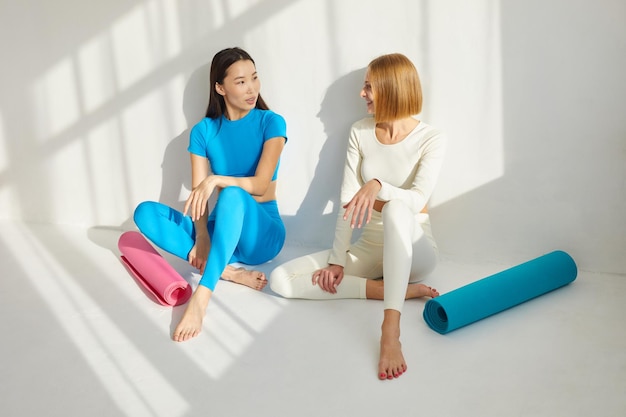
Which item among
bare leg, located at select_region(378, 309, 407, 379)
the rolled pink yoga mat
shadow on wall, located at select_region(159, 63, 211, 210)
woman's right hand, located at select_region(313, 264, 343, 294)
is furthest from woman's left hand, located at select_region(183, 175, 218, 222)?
bare leg, located at select_region(378, 309, 407, 379)

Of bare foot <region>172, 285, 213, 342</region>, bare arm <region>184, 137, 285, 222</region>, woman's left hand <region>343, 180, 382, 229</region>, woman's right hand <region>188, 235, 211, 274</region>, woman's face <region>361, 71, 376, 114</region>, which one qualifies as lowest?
bare foot <region>172, 285, 213, 342</region>

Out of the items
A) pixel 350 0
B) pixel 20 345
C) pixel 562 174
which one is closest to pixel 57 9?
pixel 350 0

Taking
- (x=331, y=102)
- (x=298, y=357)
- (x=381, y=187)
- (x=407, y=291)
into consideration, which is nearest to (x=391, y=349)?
(x=298, y=357)

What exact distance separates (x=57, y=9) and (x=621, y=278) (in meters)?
2.76

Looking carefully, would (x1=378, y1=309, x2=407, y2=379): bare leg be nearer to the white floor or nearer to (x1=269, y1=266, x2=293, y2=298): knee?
the white floor

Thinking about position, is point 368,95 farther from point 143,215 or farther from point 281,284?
point 143,215

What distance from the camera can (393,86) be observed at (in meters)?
2.45

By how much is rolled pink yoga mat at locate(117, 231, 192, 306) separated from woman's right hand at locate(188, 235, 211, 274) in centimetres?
13

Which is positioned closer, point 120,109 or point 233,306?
point 233,306

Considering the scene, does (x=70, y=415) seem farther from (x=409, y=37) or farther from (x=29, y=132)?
(x=29, y=132)

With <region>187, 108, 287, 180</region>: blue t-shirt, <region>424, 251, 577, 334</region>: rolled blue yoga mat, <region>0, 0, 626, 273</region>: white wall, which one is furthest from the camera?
<region>187, 108, 287, 180</region>: blue t-shirt

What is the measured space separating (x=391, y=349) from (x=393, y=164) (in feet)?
2.59

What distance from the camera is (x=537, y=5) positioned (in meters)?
2.36

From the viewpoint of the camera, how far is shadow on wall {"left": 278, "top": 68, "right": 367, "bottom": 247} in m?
2.73
